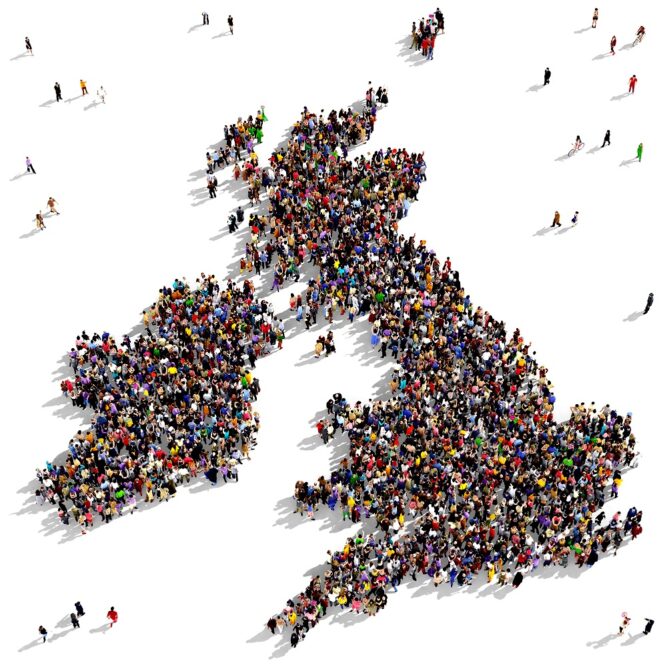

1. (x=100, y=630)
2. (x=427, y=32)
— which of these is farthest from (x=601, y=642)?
(x=427, y=32)

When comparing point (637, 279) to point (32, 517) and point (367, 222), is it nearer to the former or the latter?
point (367, 222)

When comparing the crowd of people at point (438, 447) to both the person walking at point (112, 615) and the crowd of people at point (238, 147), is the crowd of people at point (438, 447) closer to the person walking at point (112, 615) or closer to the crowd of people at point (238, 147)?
the person walking at point (112, 615)

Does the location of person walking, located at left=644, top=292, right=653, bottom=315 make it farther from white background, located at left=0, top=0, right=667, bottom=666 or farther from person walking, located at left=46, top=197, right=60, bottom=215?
person walking, located at left=46, top=197, right=60, bottom=215

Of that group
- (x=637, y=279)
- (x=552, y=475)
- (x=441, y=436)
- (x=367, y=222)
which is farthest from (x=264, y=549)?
(x=637, y=279)

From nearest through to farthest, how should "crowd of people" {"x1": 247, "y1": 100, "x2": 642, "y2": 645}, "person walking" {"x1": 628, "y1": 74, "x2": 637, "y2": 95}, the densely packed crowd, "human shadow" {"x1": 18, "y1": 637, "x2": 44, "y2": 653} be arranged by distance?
"human shadow" {"x1": 18, "y1": 637, "x2": 44, "y2": 653}, "crowd of people" {"x1": 247, "y1": 100, "x2": 642, "y2": 645}, the densely packed crowd, "person walking" {"x1": 628, "y1": 74, "x2": 637, "y2": 95}

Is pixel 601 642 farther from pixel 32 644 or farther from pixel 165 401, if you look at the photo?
pixel 32 644

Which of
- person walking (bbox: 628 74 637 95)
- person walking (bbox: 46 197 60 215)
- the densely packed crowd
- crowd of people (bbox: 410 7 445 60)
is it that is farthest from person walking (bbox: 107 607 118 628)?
person walking (bbox: 628 74 637 95)

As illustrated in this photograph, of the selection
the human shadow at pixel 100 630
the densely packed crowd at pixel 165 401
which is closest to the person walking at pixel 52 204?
the densely packed crowd at pixel 165 401
